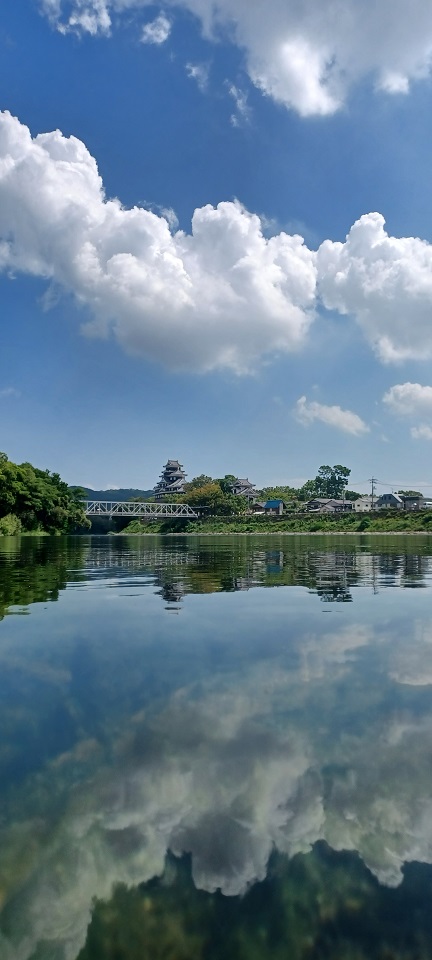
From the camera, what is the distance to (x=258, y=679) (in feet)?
22.9

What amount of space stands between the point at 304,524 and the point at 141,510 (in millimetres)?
48701

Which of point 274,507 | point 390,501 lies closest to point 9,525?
point 274,507

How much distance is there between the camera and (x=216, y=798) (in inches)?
166

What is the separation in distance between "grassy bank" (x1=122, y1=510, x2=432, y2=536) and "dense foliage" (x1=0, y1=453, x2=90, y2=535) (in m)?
31.5

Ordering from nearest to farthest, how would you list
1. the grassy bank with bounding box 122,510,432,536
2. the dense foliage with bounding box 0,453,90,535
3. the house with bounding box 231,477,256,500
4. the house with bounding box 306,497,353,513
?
the dense foliage with bounding box 0,453,90,535, the grassy bank with bounding box 122,510,432,536, the house with bounding box 306,497,353,513, the house with bounding box 231,477,256,500

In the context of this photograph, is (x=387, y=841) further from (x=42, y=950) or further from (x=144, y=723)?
(x=144, y=723)

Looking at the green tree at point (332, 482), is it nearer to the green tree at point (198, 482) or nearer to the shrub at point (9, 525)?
the green tree at point (198, 482)

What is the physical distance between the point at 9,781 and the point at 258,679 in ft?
11.1

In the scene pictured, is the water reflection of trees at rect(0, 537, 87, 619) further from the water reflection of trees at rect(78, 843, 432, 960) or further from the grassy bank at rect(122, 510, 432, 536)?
the grassy bank at rect(122, 510, 432, 536)

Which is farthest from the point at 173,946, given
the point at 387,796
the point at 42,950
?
the point at 387,796

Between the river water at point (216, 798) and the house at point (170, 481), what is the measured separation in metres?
148

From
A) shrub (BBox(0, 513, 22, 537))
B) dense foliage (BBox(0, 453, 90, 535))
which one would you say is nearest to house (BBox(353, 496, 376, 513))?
dense foliage (BBox(0, 453, 90, 535))

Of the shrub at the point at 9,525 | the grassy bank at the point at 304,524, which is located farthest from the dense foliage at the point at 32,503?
the grassy bank at the point at 304,524

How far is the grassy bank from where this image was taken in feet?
326
